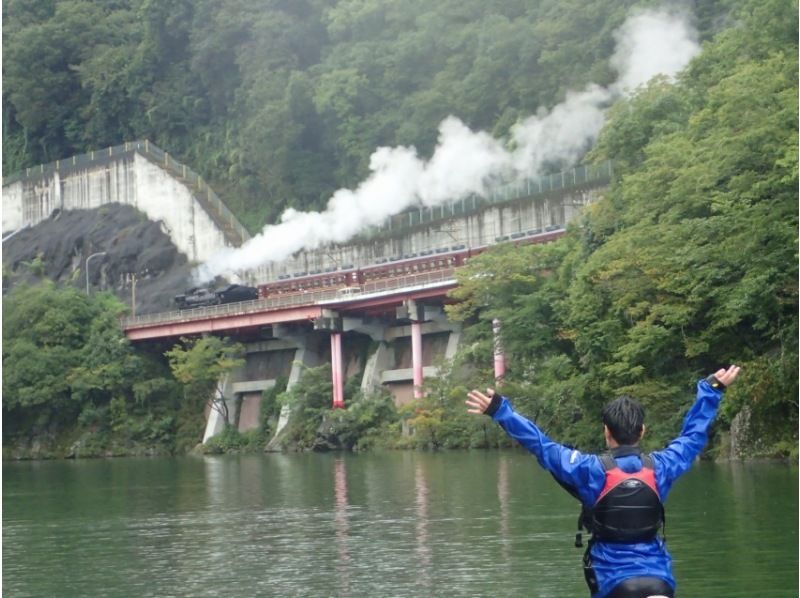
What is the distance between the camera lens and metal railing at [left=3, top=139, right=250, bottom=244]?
104812 mm

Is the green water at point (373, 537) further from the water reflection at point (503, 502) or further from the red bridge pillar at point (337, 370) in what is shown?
the red bridge pillar at point (337, 370)

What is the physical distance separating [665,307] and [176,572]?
84.9ft

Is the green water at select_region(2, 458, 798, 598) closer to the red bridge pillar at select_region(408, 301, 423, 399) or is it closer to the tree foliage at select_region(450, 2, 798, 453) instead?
the tree foliage at select_region(450, 2, 798, 453)

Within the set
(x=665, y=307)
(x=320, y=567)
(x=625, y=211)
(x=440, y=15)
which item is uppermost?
(x=440, y=15)

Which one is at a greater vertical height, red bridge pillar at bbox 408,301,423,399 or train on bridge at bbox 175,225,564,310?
train on bridge at bbox 175,225,564,310

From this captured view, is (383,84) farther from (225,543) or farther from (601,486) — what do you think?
(601,486)

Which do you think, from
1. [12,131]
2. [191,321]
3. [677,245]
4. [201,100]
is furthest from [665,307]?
[12,131]

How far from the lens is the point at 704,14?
8225 cm

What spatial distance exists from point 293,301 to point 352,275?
3776mm

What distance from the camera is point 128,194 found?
112062mm

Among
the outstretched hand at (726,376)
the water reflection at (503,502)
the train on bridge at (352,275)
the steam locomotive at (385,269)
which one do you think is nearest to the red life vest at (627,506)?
the outstretched hand at (726,376)

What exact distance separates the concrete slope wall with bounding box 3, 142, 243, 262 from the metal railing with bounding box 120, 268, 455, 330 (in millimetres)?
10842

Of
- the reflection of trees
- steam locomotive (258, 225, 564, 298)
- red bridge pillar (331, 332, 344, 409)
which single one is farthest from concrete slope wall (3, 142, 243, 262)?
the reflection of trees

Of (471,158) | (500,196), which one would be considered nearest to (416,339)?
(500,196)
